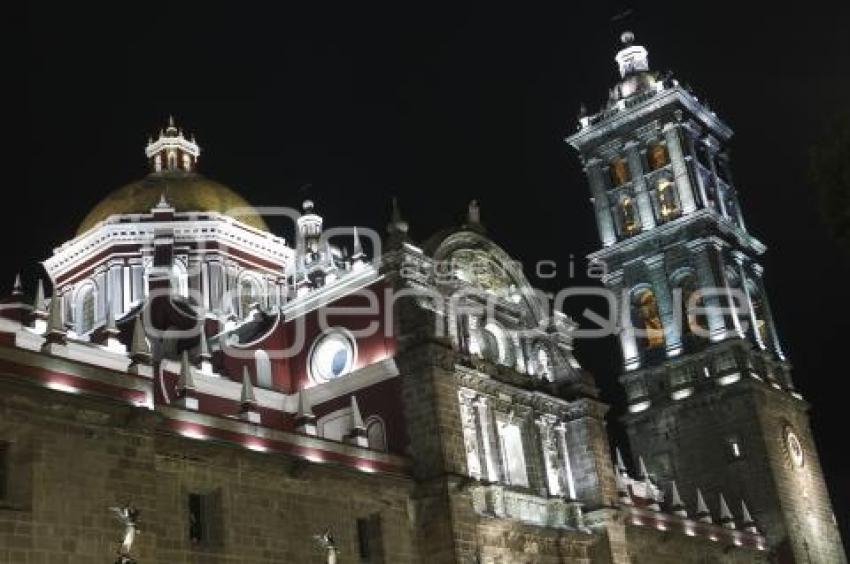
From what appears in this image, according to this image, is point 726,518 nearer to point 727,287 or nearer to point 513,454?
point 727,287

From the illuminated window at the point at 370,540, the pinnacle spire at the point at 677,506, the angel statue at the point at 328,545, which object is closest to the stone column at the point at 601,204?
the pinnacle spire at the point at 677,506

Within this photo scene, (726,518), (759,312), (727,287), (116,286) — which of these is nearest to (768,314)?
(759,312)

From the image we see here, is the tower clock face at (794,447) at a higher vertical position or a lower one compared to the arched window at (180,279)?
lower

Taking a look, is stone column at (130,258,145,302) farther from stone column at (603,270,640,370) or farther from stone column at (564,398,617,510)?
stone column at (603,270,640,370)

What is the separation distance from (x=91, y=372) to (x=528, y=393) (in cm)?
1631

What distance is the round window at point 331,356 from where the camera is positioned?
32719 millimetres

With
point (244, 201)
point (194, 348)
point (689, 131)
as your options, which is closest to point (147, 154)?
point (244, 201)

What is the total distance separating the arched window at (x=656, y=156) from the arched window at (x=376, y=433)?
2564cm

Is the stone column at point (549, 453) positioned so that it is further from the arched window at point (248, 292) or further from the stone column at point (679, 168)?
the stone column at point (679, 168)

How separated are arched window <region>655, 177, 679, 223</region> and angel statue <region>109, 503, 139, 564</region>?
115 feet

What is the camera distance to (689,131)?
5172 cm

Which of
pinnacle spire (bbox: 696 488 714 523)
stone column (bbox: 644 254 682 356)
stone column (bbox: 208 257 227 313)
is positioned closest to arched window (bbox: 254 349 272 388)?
stone column (bbox: 208 257 227 313)

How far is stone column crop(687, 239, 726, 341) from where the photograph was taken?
47.6m

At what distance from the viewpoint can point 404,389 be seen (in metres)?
31.0
